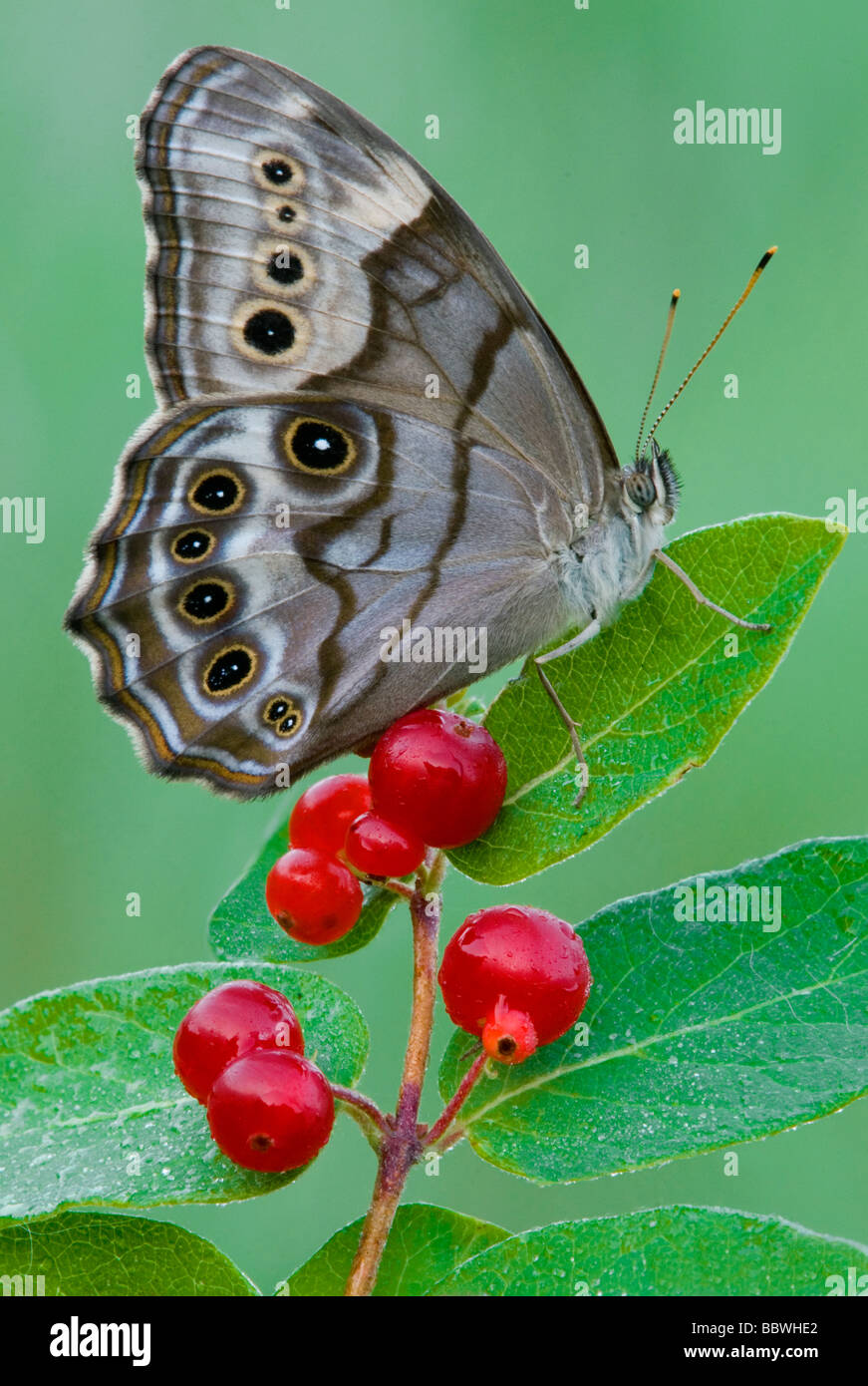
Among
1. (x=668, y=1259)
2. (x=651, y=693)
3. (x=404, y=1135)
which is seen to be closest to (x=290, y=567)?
(x=651, y=693)

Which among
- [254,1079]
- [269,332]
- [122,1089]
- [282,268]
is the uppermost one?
[282,268]

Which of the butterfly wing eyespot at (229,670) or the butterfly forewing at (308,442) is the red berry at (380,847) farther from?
the butterfly wing eyespot at (229,670)

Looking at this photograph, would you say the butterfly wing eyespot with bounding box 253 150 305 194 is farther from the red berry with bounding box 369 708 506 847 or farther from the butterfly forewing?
the red berry with bounding box 369 708 506 847

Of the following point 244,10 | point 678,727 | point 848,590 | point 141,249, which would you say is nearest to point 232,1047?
point 678,727

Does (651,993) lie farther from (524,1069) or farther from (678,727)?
(678,727)

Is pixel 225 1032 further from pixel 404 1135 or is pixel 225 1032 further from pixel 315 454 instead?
pixel 315 454

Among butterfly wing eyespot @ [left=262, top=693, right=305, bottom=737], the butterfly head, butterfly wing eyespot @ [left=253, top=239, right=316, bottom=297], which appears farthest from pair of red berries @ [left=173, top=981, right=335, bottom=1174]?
butterfly wing eyespot @ [left=253, top=239, right=316, bottom=297]

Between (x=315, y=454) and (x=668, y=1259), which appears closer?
(x=668, y=1259)
